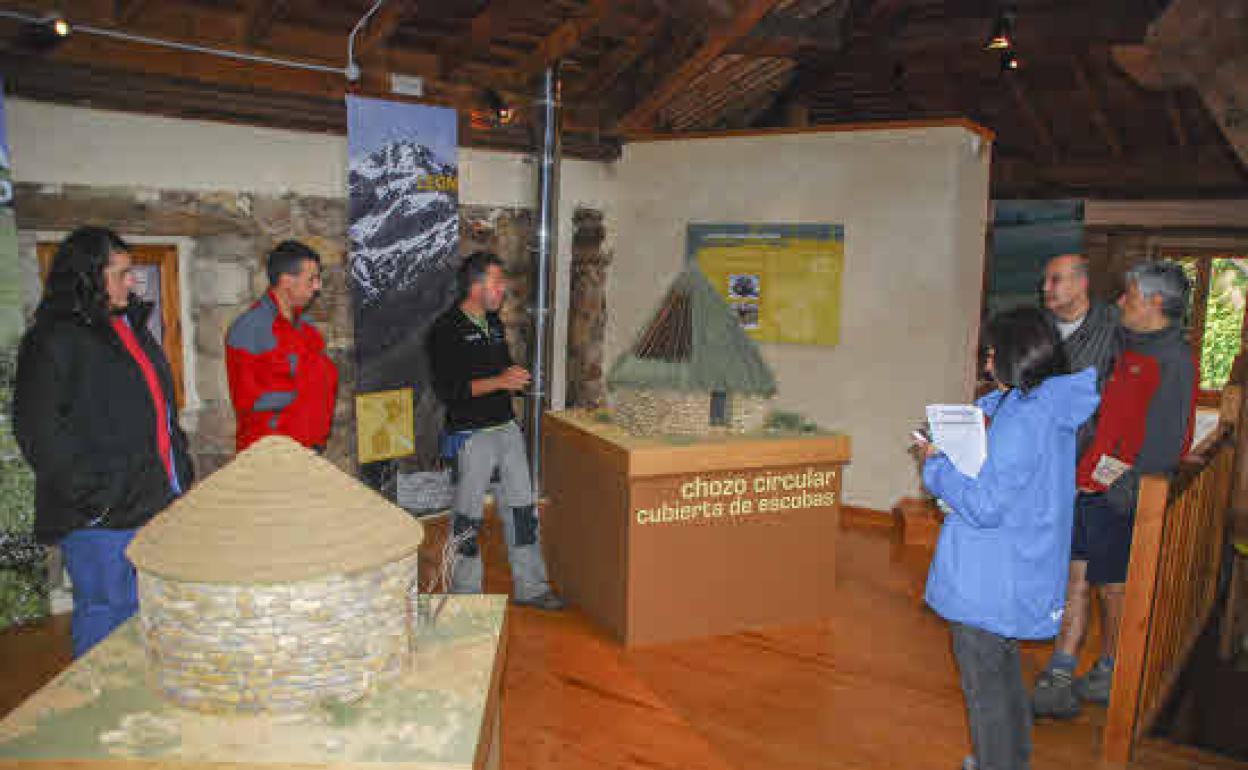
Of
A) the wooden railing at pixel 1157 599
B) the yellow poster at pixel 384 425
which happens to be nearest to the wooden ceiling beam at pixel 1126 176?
the wooden railing at pixel 1157 599

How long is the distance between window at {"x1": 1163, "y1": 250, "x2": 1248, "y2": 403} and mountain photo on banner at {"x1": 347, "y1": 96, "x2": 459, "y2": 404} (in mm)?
8241

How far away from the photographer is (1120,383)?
10.1ft

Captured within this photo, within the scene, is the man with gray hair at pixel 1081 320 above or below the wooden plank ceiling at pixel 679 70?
below

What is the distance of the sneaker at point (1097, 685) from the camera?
3.29 metres

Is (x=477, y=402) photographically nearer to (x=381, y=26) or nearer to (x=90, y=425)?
(x=90, y=425)

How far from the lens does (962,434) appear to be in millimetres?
2318

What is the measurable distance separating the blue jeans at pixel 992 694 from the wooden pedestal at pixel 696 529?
1.42m

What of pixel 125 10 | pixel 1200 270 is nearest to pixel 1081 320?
pixel 125 10

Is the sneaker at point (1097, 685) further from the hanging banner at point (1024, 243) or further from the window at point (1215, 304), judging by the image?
the window at point (1215, 304)

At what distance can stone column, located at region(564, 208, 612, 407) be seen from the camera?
20.4ft

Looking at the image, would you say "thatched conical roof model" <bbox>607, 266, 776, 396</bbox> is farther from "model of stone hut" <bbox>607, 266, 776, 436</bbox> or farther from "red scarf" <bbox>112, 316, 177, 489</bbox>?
"red scarf" <bbox>112, 316, 177, 489</bbox>

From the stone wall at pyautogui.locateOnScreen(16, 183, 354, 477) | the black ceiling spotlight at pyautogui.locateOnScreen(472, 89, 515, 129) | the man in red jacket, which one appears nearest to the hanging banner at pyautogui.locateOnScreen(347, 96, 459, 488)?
the stone wall at pyautogui.locateOnScreen(16, 183, 354, 477)

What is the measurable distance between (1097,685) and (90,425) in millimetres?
3695

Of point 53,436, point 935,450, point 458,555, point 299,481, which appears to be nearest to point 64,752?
point 299,481
